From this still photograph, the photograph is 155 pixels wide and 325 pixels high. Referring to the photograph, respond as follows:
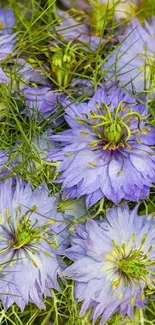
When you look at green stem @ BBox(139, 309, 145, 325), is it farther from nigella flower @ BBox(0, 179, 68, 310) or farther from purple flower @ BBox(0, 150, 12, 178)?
purple flower @ BBox(0, 150, 12, 178)

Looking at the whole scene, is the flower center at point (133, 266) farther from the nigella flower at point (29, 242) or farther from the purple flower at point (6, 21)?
the purple flower at point (6, 21)

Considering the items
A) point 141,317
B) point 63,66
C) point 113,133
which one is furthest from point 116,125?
point 141,317

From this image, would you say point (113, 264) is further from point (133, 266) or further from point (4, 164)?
point (4, 164)

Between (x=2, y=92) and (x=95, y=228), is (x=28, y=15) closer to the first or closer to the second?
(x=2, y=92)

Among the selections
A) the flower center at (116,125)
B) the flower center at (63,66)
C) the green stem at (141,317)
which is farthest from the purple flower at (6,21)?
the green stem at (141,317)

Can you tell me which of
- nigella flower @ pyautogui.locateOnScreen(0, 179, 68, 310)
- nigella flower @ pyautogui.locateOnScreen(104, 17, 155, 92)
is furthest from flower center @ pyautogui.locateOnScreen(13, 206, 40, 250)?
nigella flower @ pyautogui.locateOnScreen(104, 17, 155, 92)
